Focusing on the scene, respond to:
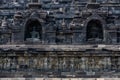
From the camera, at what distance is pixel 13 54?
23.5m

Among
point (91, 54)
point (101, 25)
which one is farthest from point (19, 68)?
point (101, 25)

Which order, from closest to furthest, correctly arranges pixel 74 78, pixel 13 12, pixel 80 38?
pixel 74 78, pixel 80 38, pixel 13 12

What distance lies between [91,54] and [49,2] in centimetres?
587

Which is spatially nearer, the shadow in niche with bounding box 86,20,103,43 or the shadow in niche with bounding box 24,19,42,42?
the shadow in niche with bounding box 86,20,103,43

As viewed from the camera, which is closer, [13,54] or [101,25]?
[13,54]

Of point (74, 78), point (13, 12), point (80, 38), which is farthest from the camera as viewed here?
point (13, 12)

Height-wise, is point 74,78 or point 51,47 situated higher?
point 51,47

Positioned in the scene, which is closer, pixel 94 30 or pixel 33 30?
pixel 94 30

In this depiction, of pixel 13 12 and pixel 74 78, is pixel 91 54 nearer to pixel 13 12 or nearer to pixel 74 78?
pixel 74 78

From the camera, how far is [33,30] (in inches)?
1017

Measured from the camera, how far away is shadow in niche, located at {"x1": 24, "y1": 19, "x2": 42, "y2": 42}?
25.6 metres

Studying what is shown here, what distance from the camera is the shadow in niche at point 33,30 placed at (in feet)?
83.9

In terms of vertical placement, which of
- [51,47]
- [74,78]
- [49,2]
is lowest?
[74,78]

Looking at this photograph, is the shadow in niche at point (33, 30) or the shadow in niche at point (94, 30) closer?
the shadow in niche at point (94, 30)
